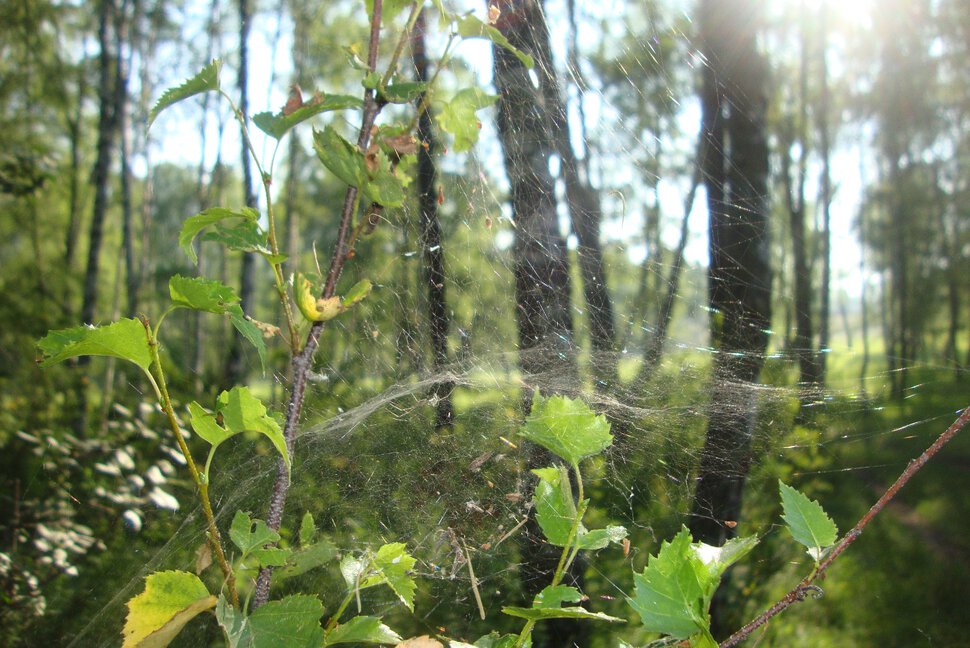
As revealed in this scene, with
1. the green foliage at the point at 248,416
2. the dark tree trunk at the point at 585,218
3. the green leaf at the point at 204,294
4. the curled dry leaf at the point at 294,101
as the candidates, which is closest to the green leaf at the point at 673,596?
the green foliage at the point at 248,416

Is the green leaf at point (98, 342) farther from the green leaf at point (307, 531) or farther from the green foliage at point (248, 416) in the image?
the green leaf at point (307, 531)

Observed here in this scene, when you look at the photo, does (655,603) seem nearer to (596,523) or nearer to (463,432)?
(463,432)

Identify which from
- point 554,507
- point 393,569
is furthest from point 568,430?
point 393,569

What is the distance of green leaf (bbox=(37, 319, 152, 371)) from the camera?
549mm

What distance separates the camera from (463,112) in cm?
70

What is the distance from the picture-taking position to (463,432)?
1.43m

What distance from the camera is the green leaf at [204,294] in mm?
580

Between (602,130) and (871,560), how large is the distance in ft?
19.3

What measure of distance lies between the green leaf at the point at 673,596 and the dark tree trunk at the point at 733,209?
158 centimetres

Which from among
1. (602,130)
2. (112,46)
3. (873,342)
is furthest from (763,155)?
(873,342)

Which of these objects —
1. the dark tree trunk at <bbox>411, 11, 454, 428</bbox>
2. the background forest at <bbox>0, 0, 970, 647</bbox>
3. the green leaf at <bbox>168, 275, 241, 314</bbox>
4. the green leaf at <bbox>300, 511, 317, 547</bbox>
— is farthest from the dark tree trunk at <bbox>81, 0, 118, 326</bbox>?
the green leaf at <bbox>168, 275, 241, 314</bbox>

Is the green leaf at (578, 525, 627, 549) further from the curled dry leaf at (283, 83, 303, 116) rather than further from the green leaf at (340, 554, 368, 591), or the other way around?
the curled dry leaf at (283, 83, 303, 116)

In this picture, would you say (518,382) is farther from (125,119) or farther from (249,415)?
(125,119)

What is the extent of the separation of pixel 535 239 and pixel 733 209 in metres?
1.21
